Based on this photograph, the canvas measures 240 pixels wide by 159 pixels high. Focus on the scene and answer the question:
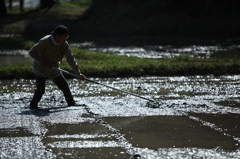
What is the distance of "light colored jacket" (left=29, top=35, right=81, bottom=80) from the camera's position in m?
5.43

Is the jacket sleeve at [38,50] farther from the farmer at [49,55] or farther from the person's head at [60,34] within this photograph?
the person's head at [60,34]

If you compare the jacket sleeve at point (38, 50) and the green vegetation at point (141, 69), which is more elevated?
the jacket sleeve at point (38, 50)

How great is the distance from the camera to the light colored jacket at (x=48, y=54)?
543 centimetres

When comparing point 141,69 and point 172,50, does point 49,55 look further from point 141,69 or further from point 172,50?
point 172,50

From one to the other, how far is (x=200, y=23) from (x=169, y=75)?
13.9m

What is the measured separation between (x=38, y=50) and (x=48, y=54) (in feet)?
0.64

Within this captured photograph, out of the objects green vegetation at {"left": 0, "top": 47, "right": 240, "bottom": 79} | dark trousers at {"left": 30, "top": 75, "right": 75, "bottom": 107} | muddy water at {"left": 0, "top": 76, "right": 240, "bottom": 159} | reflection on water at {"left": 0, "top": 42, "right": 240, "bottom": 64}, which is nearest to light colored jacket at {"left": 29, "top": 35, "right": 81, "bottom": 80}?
dark trousers at {"left": 30, "top": 75, "right": 75, "bottom": 107}

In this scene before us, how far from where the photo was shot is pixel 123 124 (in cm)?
498

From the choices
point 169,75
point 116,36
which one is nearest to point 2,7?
point 116,36

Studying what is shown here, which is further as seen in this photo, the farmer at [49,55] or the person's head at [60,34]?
the farmer at [49,55]

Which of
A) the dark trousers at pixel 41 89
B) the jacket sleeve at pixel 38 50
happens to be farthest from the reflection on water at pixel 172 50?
the jacket sleeve at pixel 38 50

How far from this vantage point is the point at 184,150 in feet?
12.9

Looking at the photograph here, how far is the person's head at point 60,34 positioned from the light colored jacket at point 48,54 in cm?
12

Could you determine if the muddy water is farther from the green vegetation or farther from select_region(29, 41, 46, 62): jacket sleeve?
the green vegetation
